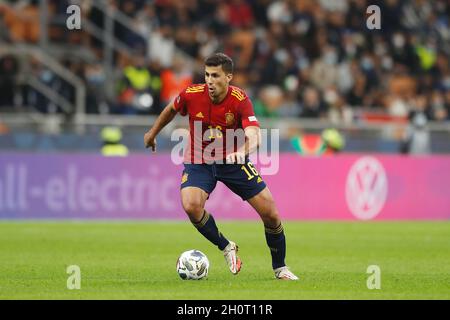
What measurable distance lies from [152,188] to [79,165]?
1496 mm

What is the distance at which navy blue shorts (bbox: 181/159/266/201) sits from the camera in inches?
464

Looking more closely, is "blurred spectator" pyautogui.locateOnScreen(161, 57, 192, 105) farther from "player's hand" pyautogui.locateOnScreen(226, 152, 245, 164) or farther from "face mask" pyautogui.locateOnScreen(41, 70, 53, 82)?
"player's hand" pyautogui.locateOnScreen(226, 152, 245, 164)

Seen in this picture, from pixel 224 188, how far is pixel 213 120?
10779 mm

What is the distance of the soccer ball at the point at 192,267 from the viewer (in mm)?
11844

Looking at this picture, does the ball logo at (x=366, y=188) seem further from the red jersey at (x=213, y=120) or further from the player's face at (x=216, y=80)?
the player's face at (x=216, y=80)

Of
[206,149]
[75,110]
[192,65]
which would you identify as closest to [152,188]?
[75,110]

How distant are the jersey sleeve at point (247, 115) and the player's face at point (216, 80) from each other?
26 cm

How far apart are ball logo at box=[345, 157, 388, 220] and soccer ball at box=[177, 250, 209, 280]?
11.6 metres

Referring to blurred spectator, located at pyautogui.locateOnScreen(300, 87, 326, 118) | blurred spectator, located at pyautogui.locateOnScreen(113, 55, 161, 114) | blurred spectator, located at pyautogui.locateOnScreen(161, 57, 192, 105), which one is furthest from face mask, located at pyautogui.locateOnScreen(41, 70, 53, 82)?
blurred spectator, located at pyautogui.locateOnScreen(300, 87, 326, 118)

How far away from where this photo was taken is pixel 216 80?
1158cm

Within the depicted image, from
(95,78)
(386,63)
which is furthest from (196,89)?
(386,63)

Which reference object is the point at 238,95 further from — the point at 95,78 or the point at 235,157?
the point at 95,78

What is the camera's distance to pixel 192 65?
27.1 metres
